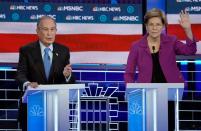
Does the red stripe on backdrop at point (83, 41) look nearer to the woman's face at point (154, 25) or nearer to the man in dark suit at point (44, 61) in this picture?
the woman's face at point (154, 25)

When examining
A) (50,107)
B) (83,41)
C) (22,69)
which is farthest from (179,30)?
(50,107)

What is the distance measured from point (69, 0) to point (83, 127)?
1.64 m

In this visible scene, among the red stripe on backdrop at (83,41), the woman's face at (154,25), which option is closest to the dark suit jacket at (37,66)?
the woman's face at (154,25)

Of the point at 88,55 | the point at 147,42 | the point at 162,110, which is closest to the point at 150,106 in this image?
the point at 162,110

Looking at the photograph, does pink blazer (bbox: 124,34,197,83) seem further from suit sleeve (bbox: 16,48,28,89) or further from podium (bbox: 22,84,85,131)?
podium (bbox: 22,84,85,131)

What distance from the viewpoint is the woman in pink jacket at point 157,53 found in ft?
18.7

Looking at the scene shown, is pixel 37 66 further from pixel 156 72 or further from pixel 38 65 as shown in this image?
pixel 156 72

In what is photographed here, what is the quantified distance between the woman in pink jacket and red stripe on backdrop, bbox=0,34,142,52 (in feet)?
5.16

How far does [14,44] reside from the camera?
7.37 meters

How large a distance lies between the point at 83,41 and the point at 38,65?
2.04 meters

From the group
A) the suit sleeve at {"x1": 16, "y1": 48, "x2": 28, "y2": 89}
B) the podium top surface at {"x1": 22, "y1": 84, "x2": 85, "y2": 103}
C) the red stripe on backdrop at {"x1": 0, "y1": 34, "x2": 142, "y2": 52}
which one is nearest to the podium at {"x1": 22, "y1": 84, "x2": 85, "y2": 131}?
the podium top surface at {"x1": 22, "y1": 84, "x2": 85, "y2": 103}

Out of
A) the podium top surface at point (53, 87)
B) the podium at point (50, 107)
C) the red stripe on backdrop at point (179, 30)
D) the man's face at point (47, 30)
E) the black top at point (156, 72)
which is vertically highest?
the red stripe on backdrop at point (179, 30)

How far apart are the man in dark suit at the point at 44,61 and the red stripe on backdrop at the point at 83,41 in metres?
1.86

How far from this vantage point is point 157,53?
5.74 metres
